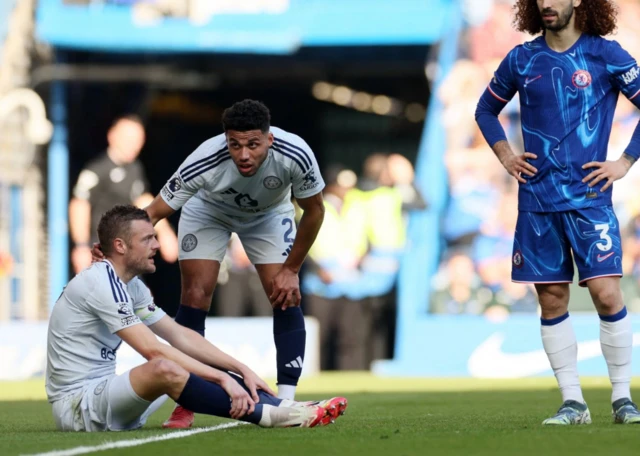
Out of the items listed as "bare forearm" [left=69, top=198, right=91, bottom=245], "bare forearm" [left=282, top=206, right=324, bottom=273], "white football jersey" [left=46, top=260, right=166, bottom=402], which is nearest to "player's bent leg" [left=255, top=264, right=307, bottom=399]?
"bare forearm" [left=282, top=206, right=324, bottom=273]

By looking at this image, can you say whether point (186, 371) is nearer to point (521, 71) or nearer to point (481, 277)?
point (521, 71)

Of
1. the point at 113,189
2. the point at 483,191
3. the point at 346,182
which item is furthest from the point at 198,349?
the point at 346,182

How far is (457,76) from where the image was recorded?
15312mm

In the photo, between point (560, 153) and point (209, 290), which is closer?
point (560, 153)

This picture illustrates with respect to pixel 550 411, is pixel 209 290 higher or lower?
higher

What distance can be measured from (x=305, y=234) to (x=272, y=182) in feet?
1.14

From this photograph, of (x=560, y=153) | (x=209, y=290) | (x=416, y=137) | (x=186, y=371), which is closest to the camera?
(x=186, y=371)

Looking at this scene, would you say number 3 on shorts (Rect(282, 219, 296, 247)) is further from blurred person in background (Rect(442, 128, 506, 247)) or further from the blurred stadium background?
blurred person in background (Rect(442, 128, 506, 247))

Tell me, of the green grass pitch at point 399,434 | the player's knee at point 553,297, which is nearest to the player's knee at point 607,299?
the player's knee at point 553,297

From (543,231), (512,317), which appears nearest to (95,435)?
(543,231)

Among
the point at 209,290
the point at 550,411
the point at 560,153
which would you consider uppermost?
the point at 560,153

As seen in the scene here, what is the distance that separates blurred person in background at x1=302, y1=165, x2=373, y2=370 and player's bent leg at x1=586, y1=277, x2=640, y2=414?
30.3ft

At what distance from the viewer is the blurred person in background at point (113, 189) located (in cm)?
1416

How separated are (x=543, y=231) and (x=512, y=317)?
8354mm
